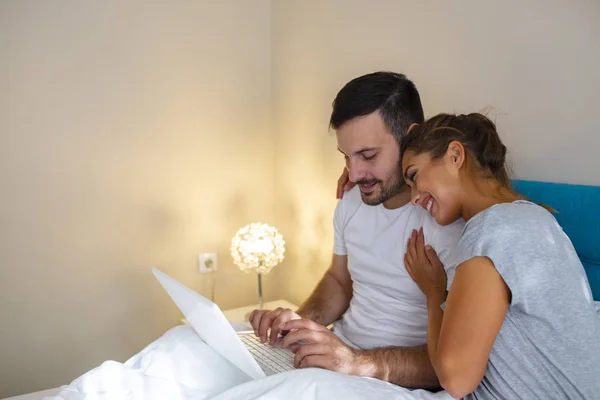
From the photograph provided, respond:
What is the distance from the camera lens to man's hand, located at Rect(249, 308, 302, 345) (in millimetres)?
1428

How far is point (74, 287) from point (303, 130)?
3.61 feet

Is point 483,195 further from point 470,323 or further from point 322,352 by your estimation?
point 322,352

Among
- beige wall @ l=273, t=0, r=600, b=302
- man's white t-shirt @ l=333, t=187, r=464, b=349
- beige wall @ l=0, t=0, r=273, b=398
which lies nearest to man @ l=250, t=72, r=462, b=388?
man's white t-shirt @ l=333, t=187, r=464, b=349

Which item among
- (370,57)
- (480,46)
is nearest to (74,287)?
(370,57)

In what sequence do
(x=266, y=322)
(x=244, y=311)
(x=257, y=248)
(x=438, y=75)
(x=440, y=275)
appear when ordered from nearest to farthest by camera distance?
(x=440, y=275) → (x=266, y=322) → (x=438, y=75) → (x=257, y=248) → (x=244, y=311)

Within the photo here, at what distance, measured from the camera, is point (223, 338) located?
3.96 ft

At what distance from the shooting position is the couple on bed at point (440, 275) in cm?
104

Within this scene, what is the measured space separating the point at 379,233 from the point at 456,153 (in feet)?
1.40

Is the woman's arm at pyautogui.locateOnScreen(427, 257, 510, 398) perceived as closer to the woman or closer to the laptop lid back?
the woman

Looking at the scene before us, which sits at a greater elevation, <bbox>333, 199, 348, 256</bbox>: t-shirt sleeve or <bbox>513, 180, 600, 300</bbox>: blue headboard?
<bbox>513, 180, 600, 300</bbox>: blue headboard

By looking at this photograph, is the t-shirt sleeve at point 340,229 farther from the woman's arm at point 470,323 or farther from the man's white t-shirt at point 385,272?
the woman's arm at point 470,323

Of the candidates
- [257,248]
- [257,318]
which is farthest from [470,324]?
[257,248]

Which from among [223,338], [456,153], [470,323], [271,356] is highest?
[456,153]

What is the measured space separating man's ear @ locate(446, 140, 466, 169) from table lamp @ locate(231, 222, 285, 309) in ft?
3.63
